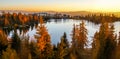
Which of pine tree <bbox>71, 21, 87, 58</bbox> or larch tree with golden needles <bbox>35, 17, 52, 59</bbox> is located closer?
larch tree with golden needles <bbox>35, 17, 52, 59</bbox>

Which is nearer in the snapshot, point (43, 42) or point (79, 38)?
point (43, 42)

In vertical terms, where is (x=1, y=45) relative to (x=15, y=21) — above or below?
above

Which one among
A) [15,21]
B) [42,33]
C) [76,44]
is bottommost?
[15,21]

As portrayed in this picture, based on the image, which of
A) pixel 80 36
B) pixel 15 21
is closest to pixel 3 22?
pixel 15 21

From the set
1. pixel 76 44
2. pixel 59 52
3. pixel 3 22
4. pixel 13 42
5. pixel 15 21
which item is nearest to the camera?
pixel 59 52

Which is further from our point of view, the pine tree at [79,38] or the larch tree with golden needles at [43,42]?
the pine tree at [79,38]

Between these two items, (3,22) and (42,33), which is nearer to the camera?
(42,33)

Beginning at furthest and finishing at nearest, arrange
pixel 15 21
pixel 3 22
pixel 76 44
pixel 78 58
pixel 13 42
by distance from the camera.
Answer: pixel 15 21 < pixel 3 22 < pixel 76 44 < pixel 13 42 < pixel 78 58

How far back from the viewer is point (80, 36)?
5397 cm

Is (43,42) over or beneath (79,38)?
over

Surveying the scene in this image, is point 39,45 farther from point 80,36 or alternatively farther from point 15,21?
point 15,21

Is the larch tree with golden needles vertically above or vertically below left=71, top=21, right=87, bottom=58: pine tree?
above

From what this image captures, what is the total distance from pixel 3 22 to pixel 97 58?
450 feet

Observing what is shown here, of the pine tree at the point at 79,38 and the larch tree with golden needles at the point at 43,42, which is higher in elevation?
the larch tree with golden needles at the point at 43,42
